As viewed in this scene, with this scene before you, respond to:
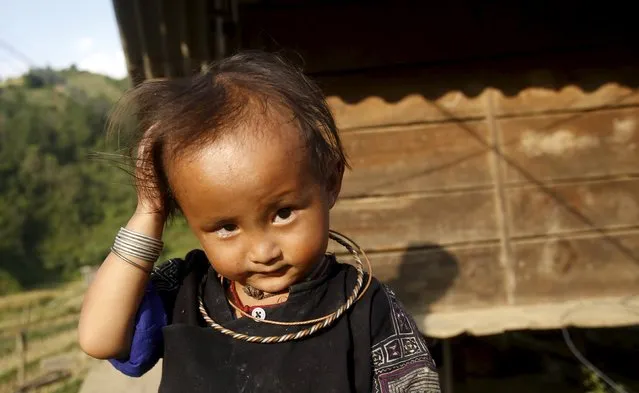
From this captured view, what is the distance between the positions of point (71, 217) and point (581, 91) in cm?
3039

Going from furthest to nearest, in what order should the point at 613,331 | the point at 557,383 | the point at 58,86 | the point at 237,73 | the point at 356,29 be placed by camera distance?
the point at 58,86 < the point at 613,331 < the point at 557,383 < the point at 356,29 < the point at 237,73

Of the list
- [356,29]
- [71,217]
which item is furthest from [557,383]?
[71,217]

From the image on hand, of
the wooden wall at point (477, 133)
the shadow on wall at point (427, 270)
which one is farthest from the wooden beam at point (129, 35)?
the shadow on wall at point (427, 270)

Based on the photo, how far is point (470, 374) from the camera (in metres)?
5.35

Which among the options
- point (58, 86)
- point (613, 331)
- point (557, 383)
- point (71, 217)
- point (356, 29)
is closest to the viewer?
point (356, 29)

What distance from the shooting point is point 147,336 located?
1295mm

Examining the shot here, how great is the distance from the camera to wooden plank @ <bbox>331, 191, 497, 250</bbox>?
363cm

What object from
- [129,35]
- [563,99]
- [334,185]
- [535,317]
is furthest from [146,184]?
[563,99]

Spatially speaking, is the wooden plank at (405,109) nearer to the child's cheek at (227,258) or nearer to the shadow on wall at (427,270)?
the shadow on wall at (427,270)

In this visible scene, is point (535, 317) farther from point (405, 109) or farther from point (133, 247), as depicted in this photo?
point (133, 247)

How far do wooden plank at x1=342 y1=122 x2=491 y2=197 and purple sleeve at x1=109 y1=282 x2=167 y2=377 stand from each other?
2306mm

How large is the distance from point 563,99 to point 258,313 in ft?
9.10

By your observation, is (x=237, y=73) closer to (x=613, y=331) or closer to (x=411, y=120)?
(x=411, y=120)

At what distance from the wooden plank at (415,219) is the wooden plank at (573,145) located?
0.27m
